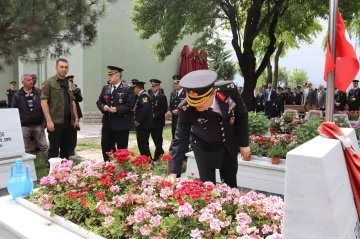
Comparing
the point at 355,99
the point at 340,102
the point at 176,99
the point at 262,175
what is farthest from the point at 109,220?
the point at 340,102

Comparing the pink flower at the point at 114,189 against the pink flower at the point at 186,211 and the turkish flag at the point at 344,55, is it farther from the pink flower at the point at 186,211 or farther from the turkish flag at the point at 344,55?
the turkish flag at the point at 344,55

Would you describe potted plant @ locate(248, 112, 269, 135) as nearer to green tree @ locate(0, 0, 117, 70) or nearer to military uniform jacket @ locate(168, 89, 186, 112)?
military uniform jacket @ locate(168, 89, 186, 112)

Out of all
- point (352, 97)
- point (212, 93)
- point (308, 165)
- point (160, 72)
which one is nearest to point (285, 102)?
point (352, 97)

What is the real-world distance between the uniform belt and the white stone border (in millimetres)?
1296

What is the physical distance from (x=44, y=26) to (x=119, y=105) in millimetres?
2116

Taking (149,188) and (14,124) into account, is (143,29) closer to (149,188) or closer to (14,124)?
(14,124)

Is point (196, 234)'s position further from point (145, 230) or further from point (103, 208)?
point (103, 208)

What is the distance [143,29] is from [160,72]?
22.7 ft

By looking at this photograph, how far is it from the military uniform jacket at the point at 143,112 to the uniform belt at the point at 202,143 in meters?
3.38

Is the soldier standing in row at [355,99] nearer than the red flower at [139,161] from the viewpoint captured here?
No

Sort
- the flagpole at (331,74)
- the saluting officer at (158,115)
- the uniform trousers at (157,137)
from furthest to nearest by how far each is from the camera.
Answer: the saluting officer at (158,115), the uniform trousers at (157,137), the flagpole at (331,74)

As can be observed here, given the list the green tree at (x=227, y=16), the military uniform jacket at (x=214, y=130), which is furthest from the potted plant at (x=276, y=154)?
the green tree at (x=227, y=16)

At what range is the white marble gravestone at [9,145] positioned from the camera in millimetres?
4957

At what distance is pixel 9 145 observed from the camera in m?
5.08
